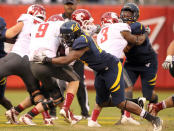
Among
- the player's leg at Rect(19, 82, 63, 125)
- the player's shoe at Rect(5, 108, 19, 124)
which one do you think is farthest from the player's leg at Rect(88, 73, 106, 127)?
the player's shoe at Rect(5, 108, 19, 124)

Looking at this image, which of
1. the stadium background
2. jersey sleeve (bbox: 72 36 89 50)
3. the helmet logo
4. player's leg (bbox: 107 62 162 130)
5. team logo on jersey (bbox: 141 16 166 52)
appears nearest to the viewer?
jersey sleeve (bbox: 72 36 89 50)

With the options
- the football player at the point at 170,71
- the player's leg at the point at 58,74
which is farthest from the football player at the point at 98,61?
the football player at the point at 170,71

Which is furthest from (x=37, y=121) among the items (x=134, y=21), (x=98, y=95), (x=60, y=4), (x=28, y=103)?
(x=60, y=4)

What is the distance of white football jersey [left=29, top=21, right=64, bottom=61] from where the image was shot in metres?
6.19

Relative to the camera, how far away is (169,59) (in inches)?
250

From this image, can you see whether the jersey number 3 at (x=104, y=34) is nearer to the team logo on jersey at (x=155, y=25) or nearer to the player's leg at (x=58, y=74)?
the player's leg at (x=58, y=74)

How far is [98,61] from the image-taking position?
238 inches

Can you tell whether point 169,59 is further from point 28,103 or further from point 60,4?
point 60,4

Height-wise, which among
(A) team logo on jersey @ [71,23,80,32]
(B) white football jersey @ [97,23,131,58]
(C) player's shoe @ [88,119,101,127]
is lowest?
(C) player's shoe @ [88,119,101,127]

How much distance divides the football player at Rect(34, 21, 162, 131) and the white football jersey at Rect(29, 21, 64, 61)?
134 millimetres

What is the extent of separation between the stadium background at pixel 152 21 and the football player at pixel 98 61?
5463 mm

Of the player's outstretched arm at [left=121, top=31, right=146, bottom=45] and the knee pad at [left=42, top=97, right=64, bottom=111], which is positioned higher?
the player's outstretched arm at [left=121, top=31, right=146, bottom=45]

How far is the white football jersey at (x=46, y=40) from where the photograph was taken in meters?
6.19

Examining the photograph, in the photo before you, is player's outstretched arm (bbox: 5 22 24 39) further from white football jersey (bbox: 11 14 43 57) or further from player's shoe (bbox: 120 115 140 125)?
player's shoe (bbox: 120 115 140 125)
